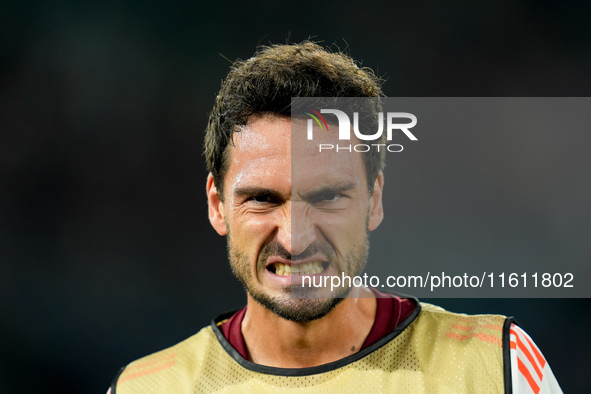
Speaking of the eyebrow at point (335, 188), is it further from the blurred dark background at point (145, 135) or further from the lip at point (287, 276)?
the blurred dark background at point (145, 135)

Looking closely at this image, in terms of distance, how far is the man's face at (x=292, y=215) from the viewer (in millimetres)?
1964

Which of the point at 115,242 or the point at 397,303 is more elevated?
the point at 115,242

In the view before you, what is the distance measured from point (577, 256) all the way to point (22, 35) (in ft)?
8.91

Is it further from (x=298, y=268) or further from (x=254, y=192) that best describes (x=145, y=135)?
(x=298, y=268)

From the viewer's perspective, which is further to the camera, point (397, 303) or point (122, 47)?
point (122, 47)

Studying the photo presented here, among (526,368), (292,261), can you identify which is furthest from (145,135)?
(526,368)

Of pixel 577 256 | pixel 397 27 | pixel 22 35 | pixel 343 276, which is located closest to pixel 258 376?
pixel 343 276

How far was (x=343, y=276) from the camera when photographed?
79.1 inches

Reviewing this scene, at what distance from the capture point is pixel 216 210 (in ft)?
7.21

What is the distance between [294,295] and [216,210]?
390mm

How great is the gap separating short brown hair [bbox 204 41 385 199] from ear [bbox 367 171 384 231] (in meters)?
0.04

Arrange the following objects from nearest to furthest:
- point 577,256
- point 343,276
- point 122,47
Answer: point 343,276 < point 577,256 < point 122,47

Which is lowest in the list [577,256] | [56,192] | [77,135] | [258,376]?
[258,376]

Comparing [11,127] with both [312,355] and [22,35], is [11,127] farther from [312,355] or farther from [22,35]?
[312,355]
